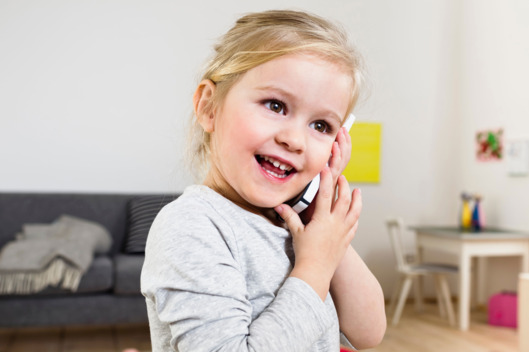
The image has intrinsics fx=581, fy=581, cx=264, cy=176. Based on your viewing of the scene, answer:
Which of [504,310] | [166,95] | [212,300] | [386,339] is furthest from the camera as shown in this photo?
[166,95]

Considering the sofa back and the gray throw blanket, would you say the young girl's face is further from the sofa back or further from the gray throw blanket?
the sofa back

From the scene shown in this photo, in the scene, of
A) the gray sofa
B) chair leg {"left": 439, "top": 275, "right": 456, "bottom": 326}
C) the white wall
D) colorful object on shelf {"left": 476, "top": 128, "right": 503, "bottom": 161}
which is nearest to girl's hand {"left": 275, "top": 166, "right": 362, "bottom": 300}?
the gray sofa

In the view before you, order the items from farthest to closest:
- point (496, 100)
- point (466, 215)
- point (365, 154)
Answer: point (365, 154) < point (496, 100) < point (466, 215)

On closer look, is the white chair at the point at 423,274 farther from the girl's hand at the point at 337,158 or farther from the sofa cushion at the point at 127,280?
the girl's hand at the point at 337,158

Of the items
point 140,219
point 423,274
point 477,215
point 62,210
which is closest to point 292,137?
point 140,219

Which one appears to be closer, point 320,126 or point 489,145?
point 320,126

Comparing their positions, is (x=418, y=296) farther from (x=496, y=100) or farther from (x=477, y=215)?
(x=496, y=100)

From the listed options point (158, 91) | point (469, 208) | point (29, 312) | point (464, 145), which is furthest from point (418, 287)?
point (29, 312)

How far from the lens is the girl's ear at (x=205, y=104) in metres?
0.72

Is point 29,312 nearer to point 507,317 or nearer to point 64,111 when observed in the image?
point 64,111

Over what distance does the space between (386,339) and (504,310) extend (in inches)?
40.6

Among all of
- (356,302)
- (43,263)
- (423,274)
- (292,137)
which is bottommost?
(423,274)

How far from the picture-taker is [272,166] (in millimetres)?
663

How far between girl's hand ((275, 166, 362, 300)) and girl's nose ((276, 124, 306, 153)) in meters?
0.09
